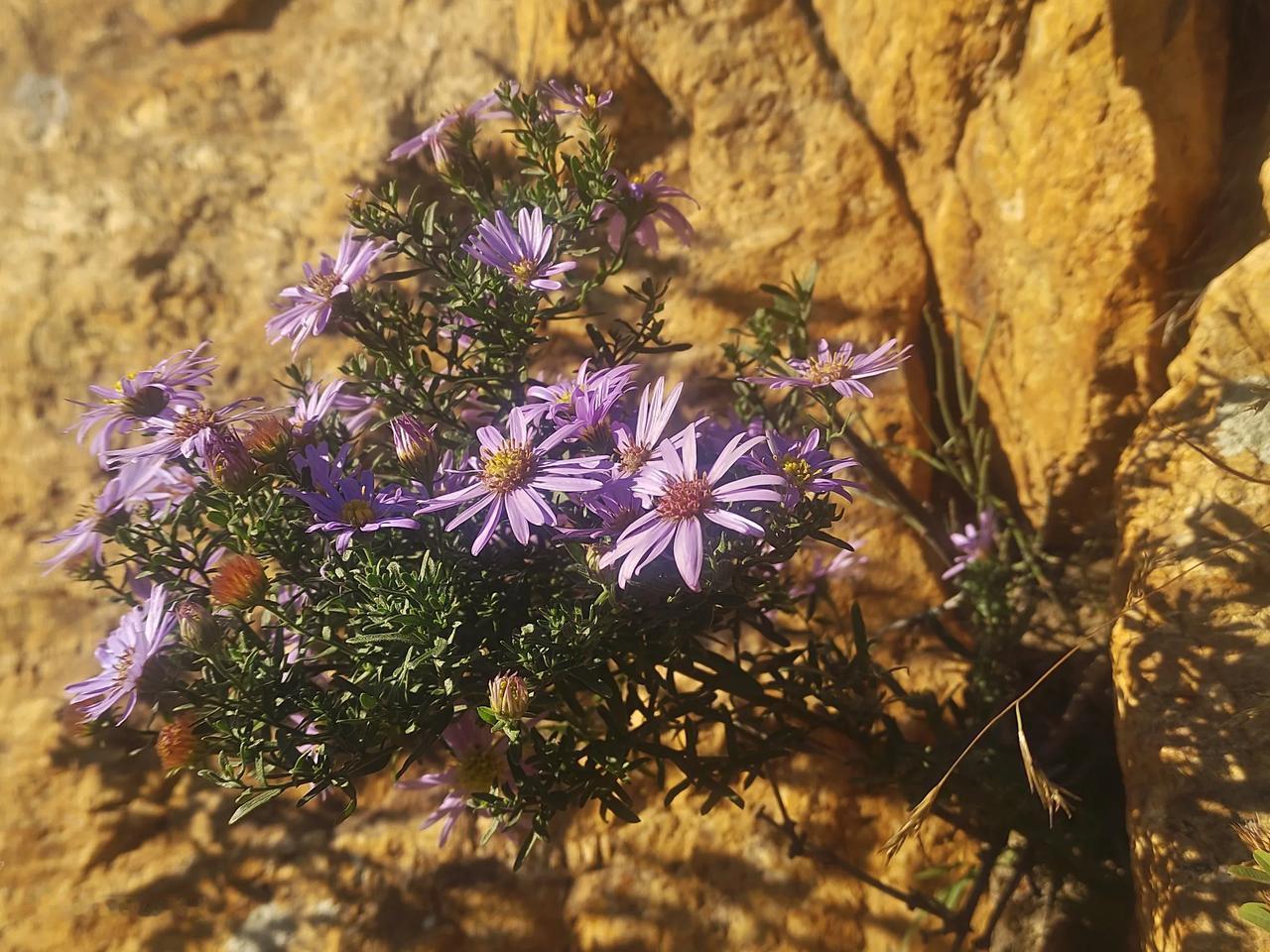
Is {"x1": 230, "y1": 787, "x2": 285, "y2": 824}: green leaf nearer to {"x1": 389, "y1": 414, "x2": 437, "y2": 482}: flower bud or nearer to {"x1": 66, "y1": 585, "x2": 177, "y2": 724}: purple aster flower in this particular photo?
{"x1": 66, "y1": 585, "x2": 177, "y2": 724}: purple aster flower

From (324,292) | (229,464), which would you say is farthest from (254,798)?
(324,292)

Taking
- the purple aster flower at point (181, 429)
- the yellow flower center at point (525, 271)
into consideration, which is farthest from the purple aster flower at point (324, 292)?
the yellow flower center at point (525, 271)

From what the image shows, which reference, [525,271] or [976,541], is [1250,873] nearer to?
[976,541]

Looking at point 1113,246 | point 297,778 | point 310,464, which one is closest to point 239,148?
point 310,464

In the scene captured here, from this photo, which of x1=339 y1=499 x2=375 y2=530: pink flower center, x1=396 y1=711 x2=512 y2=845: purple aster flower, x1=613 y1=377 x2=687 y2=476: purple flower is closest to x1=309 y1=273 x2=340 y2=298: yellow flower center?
x1=339 y1=499 x2=375 y2=530: pink flower center

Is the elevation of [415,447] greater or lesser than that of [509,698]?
greater

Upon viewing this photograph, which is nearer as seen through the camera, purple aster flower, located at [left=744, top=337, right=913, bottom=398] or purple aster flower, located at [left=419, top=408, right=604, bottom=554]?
purple aster flower, located at [left=419, top=408, right=604, bottom=554]

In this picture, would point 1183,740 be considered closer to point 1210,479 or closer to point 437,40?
point 1210,479
